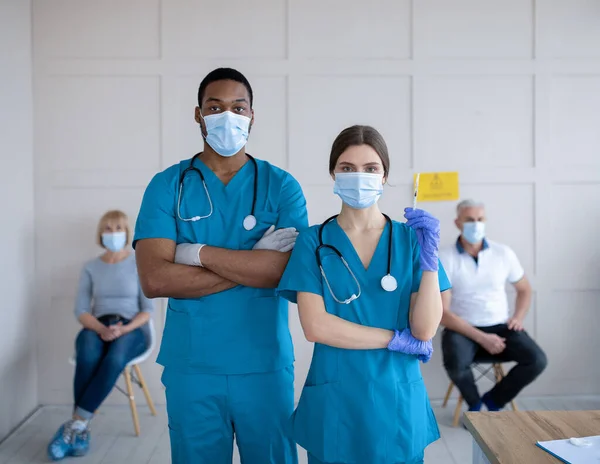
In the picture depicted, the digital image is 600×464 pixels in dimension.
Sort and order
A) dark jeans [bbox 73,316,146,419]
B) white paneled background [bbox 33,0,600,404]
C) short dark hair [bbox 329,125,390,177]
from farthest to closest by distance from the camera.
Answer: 1. white paneled background [bbox 33,0,600,404]
2. dark jeans [bbox 73,316,146,419]
3. short dark hair [bbox 329,125,390,177]

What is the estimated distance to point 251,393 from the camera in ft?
5.59

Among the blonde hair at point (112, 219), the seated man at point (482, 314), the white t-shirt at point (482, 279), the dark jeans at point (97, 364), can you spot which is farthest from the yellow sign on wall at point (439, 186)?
the dark jeans at point (97, 364)

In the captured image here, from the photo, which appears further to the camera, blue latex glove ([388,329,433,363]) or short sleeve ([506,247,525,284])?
short sleeve ([506,247,525,284])

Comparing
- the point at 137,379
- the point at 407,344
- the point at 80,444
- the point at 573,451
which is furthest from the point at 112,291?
the point at 573,451

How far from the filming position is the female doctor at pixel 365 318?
1.50 metres

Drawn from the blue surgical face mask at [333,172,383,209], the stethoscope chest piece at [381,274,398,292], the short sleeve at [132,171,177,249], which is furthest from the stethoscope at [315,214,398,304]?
the short sleeve at [132,171,177,249]

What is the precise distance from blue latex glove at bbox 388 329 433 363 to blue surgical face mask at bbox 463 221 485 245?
6.39ft

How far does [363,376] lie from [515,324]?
82.2 inches

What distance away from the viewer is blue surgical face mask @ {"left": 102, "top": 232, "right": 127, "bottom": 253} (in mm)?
3271

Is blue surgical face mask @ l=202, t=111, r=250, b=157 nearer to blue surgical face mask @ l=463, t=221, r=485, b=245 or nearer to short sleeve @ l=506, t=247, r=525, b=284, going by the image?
blue surgical face mask @ l=463, t=221, r=485, b=245

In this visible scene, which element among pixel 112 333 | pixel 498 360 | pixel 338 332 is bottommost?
pixel 498 360

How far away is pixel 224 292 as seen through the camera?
1728 millimetres

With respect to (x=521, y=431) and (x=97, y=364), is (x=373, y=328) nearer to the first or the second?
(x=521, y=431)

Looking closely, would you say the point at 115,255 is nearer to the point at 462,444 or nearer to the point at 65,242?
the point at 65,242
